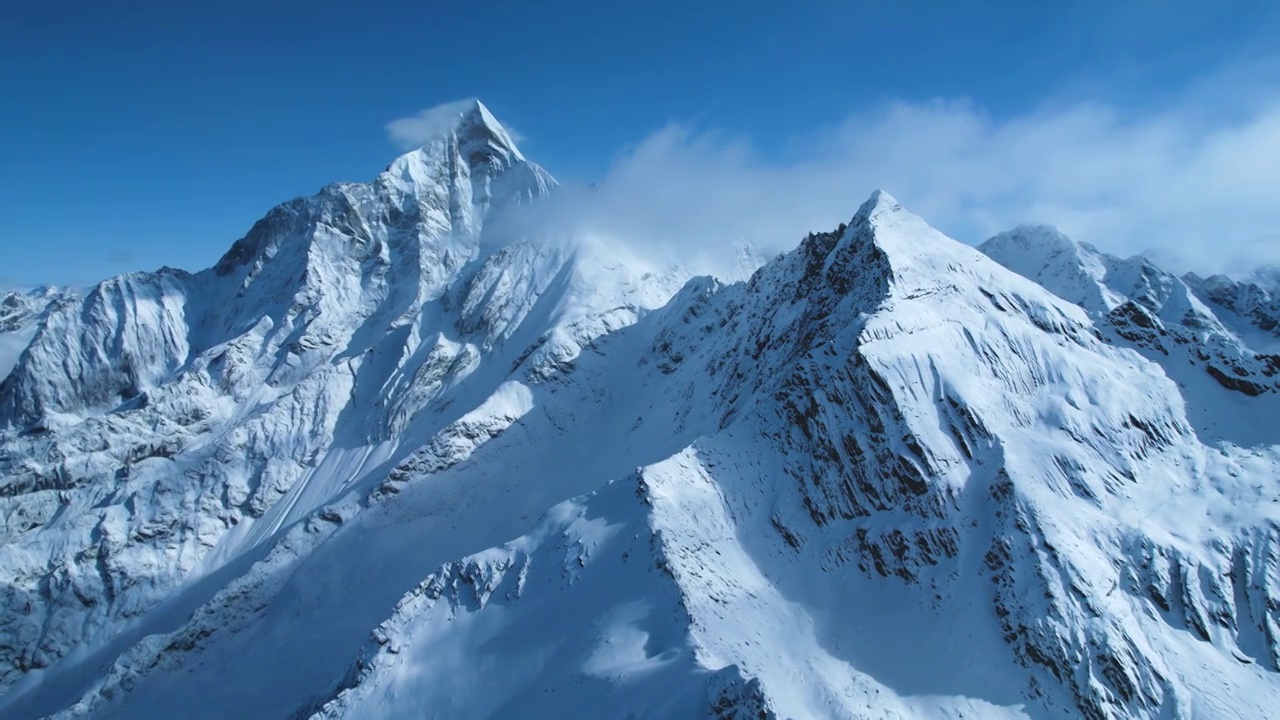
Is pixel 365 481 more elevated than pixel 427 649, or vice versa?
pixel 365 481

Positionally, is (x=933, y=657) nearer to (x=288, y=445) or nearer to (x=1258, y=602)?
(x=1258, y=602)

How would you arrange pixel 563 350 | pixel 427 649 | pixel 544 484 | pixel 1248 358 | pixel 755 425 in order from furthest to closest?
pixel 563 350 < pixel 544 484 < pixel 1248 358 < pixel 755 425 < pixel 427 649

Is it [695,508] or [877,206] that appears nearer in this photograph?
[695,508]

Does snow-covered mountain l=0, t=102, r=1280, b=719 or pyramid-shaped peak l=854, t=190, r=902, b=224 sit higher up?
pyramid-shaped peak l=854, t=190, r=902, b=224

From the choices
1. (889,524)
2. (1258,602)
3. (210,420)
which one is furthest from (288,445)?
(1258,602)

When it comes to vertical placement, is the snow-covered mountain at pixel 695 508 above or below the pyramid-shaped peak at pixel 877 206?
below

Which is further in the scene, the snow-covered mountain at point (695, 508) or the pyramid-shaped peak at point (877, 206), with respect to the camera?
the pyramid-shaped peak at point (877, 206)

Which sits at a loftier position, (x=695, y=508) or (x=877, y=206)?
(x=877, y=206)

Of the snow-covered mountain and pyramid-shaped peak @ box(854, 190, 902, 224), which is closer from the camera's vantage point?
the snow-covered mountain
